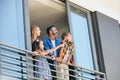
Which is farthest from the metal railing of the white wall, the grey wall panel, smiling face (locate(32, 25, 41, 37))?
the white wall

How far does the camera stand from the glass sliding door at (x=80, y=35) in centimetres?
693

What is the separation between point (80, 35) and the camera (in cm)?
714

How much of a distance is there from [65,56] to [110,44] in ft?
5.57

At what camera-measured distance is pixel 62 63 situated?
5.97 m

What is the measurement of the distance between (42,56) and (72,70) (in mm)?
666

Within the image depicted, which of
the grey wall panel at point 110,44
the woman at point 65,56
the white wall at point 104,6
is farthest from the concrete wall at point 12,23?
the grey wall panel at point 110,44

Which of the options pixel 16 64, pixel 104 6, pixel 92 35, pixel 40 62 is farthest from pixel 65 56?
pixel 104 6

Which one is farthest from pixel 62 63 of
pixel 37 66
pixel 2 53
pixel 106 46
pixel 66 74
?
pixel 106 46

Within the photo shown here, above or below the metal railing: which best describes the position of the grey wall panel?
above

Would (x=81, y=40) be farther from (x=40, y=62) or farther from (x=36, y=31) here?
(x=40, y=62)

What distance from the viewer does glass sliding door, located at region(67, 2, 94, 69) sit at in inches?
273

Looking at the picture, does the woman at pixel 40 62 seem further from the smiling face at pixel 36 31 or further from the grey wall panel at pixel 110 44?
the grey wall panel at pixel 110 44

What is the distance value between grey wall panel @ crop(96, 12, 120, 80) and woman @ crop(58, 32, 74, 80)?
1229 mm

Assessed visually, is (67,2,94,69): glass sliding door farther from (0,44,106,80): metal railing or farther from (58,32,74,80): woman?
(0,44,106,80): metal railing
